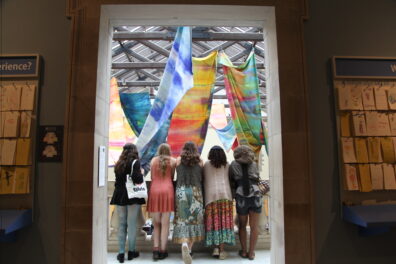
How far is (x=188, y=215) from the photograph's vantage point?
3.60m

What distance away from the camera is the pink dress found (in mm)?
3639

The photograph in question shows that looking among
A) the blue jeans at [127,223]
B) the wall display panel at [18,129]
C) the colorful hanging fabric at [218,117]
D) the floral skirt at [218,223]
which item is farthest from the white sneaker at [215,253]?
the colorful hanging fabric at [218,117]

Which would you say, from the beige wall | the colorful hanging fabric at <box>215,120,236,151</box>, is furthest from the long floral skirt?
the colorful hanging fabric at <box>215,120,236,151</box>

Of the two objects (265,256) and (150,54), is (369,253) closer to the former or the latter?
(265,256)

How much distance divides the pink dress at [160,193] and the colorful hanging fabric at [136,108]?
208 centimetres

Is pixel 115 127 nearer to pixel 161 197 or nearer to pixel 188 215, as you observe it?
pixel 161 197

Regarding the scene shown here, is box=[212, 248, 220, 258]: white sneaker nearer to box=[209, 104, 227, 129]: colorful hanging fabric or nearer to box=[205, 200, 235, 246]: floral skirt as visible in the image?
box=[205, 200, 235, 246]: floral skirt

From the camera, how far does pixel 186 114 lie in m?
4.66

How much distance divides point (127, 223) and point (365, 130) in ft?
9.40

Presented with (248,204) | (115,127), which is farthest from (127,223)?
(115,127)

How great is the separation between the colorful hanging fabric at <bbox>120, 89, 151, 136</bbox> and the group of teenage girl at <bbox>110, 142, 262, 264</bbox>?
195 cm

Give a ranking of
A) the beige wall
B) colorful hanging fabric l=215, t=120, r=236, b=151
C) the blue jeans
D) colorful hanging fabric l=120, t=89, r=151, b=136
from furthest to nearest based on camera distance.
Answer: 1. colorful hanging fabric l=215, t=120, r=236, b=151
2. colorful hanging fabric l=120, t=89, r=151, b=136
3. the blue jeans
4. the beige wall

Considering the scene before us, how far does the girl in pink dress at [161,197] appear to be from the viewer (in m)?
3.64

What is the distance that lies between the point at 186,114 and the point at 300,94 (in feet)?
7.91
